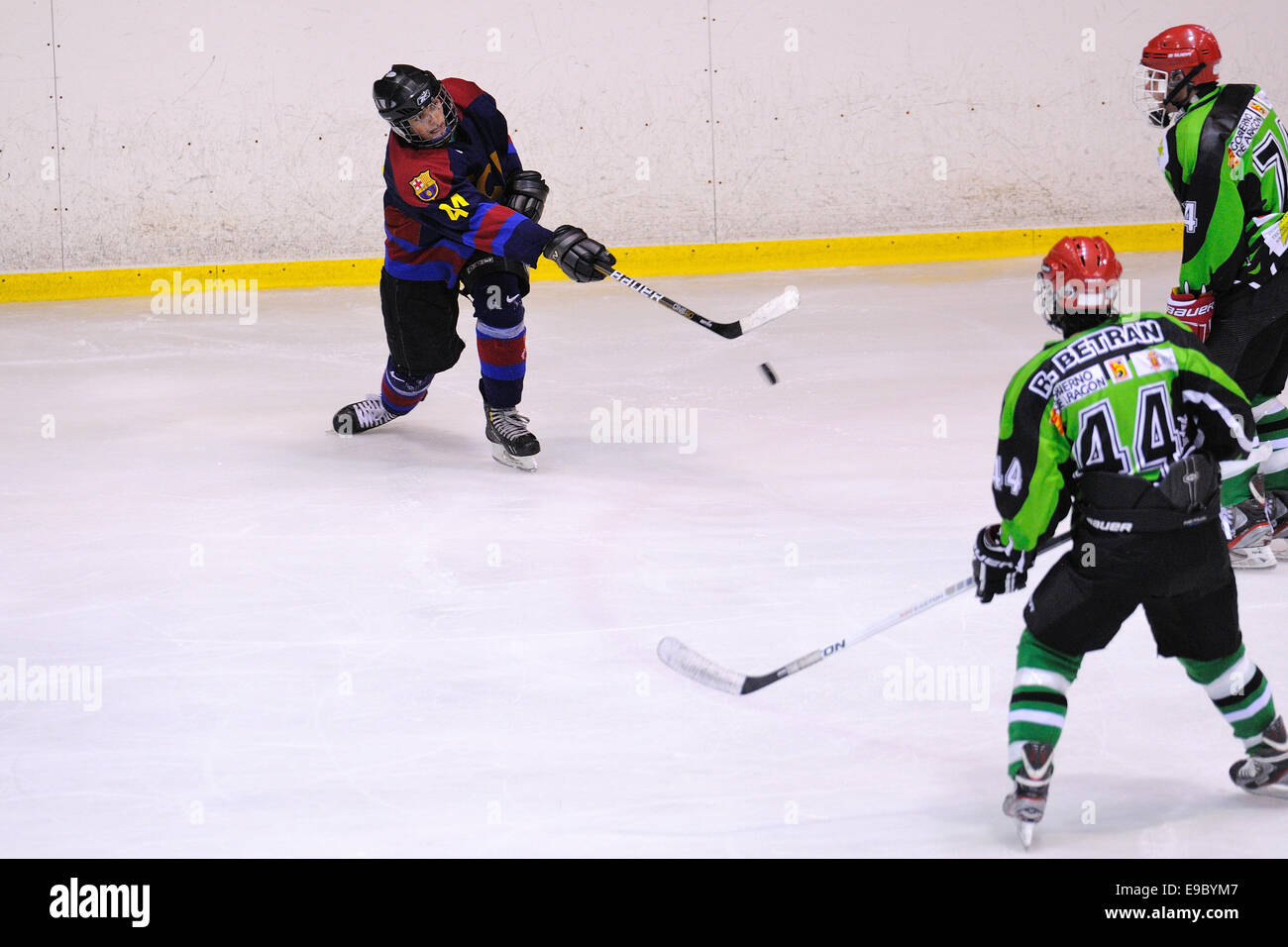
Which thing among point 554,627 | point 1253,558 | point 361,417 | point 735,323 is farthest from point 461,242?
point 1253,558

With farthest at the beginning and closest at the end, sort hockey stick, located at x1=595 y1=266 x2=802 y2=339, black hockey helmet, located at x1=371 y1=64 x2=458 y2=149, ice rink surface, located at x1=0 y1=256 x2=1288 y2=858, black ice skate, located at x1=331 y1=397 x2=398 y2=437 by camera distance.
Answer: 1. black ice skate, located at x1=331 y1=397 x2=398 y2=437
2. hockey stick, located at x1=595 y1=266 x2=802 y2=339
3. black hockey helmet, located at x1=371 y1=64 x2=458 y2=149
4. ice rink surface, located at x1=0 y1=256 x2=1288 y2=858

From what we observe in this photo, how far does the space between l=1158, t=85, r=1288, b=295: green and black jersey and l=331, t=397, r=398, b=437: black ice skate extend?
2.60 meters

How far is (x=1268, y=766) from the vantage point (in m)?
2.47

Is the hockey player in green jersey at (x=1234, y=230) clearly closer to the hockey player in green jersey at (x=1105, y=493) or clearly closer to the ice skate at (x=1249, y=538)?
the ice skate at (x=1249, y=538)

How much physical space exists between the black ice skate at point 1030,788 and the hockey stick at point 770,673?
0.28m

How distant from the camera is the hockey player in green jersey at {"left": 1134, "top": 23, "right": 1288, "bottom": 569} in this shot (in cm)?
346

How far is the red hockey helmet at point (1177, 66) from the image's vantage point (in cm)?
345

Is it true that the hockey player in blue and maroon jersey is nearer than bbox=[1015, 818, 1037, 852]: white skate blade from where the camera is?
No

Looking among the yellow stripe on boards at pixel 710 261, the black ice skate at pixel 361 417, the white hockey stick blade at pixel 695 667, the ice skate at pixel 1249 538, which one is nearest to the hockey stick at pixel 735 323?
the black ice skate at pixel 361 417

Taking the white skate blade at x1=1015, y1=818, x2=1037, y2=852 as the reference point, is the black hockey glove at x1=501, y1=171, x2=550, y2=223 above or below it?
above

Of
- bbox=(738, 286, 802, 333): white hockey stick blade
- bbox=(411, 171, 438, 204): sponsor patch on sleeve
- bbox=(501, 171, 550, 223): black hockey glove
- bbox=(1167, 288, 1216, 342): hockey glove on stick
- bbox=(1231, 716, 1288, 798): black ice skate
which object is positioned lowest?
bbox=(1231, 716, 1288, 798): black ice skate

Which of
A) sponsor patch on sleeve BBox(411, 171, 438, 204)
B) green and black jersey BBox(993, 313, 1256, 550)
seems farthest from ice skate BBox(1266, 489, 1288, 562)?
sponsor patch on sleeve BBox(411, 171, 438, 204)

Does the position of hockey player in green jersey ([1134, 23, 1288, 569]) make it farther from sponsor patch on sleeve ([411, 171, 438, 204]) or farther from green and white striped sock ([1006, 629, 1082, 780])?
sponsor patch on sleeve ([411, 171, 438, 204])

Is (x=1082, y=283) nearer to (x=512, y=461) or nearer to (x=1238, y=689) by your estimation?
(x=1238, y=689)
